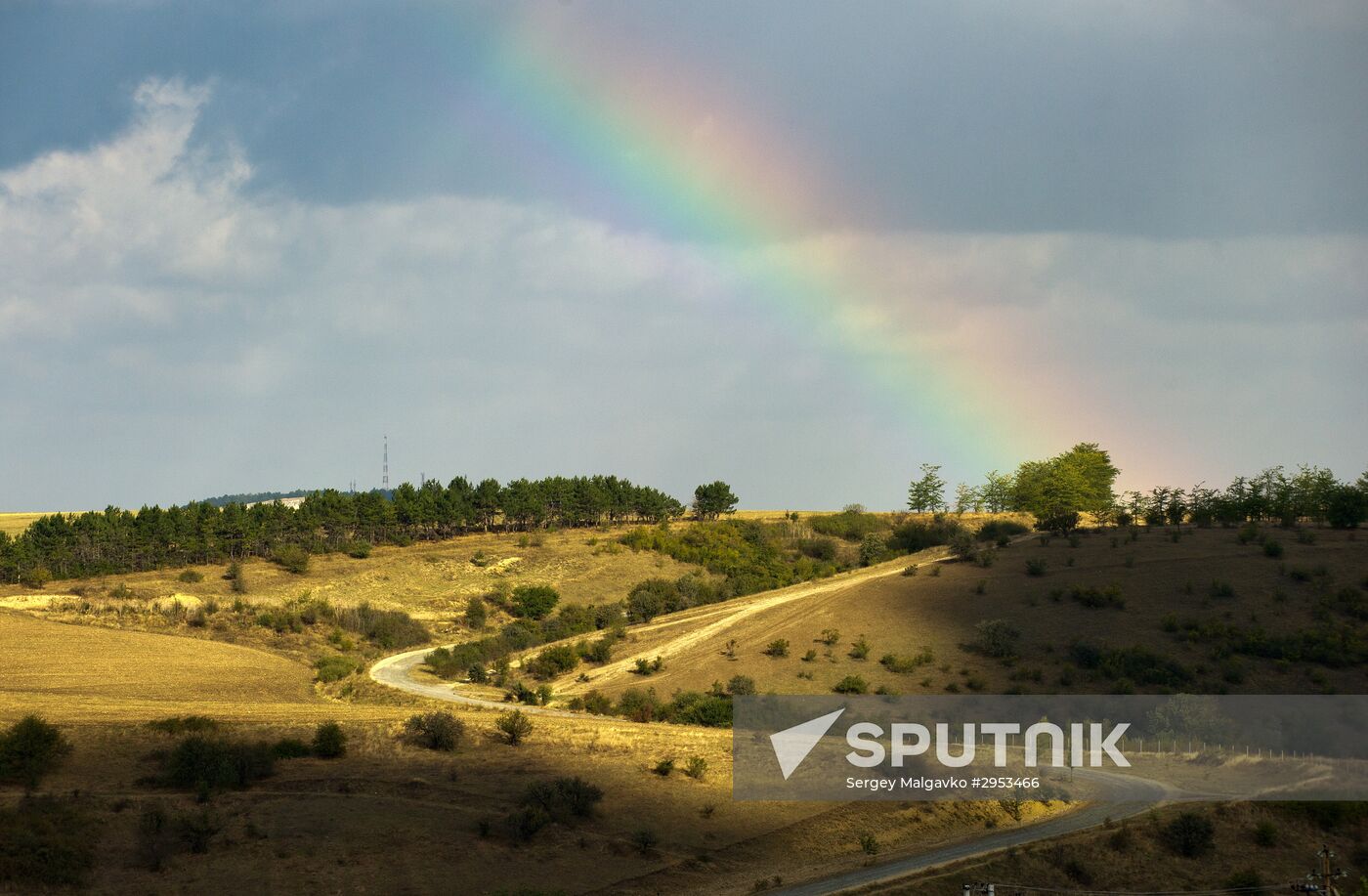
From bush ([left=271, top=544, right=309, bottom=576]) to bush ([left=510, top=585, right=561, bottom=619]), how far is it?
26.1 metres

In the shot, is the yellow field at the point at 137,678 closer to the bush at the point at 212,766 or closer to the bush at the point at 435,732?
the bush at the point at 435,732

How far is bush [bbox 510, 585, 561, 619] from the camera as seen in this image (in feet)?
381

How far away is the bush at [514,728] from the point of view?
5034cm

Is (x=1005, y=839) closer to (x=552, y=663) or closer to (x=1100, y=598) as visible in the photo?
(x=1100, y=598)

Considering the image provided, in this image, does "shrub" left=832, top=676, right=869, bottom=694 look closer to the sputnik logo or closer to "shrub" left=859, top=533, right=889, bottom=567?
the sputnik logo

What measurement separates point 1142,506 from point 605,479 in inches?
3377

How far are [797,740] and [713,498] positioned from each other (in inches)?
5112

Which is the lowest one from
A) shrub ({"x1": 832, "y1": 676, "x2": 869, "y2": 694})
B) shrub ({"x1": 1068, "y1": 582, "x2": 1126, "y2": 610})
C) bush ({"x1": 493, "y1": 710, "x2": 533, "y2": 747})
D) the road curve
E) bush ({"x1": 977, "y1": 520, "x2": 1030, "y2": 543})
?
the road curve

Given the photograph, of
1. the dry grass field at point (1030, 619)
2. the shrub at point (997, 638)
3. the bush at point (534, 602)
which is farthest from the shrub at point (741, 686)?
the bush at point (534, 602)

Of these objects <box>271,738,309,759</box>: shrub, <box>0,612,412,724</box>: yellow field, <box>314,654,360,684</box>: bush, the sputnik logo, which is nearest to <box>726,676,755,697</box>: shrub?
the sputnik logo

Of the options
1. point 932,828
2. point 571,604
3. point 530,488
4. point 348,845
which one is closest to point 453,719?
point 348,845

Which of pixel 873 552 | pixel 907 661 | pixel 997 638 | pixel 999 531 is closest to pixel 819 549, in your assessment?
pixel 873 552

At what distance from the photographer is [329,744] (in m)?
46.0

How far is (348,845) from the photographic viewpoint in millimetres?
35656
